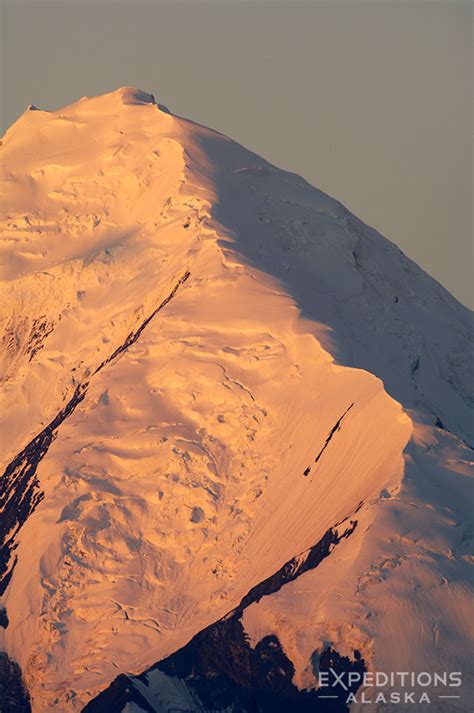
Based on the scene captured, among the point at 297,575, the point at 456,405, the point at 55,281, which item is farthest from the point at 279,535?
the point at 55,281

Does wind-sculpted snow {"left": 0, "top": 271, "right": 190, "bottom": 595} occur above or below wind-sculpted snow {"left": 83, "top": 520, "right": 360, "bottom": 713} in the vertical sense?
below

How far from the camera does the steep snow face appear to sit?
121750 mm

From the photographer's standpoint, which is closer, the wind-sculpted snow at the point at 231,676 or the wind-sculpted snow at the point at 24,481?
the wind-sculpted snow at the point at 231,676

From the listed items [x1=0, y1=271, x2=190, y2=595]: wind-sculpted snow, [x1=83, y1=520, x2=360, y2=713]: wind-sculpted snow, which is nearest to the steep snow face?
[x1=0, y1=271, x2=190, y2=595]: wind-sculpted snow

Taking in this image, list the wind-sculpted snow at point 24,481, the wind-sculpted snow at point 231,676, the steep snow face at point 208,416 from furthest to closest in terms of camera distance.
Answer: the wind-sculpted snow at point 24,481 < the steep snow face at point 208,416 < the wind-sculpted snow at point 231,676

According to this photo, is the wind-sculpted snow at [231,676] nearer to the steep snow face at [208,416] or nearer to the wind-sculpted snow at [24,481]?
the steep snow face at [208,416]

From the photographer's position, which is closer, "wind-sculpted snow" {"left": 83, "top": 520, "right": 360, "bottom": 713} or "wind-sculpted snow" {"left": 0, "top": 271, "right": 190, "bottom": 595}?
"wind-sculpted snow" {"left": 83, "top": 520, "right": 360, "bottom": 713}

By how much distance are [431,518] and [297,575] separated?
322 inches

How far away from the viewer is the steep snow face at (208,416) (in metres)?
122

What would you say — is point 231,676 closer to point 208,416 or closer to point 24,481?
point 208,416

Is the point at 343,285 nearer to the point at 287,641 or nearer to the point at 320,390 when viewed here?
the point at 320,390

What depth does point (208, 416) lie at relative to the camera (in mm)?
137500

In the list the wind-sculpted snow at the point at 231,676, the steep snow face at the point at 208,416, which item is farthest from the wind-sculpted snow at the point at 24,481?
the wind-sculpted snow at the point at 231,676

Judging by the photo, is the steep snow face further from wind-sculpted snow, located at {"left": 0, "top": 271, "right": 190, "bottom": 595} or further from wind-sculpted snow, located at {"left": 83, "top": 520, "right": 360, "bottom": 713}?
wind-sculpted snow, located at {"left": 83, "top": 520, "right": 360, "bottom": 713}
